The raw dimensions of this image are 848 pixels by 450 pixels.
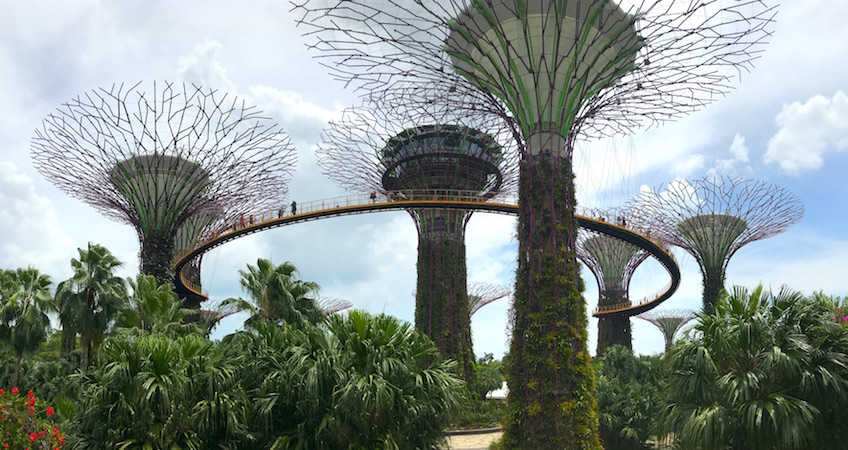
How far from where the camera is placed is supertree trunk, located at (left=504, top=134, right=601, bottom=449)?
1803cm

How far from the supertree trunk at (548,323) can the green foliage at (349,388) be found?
3.89m

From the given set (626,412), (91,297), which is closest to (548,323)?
(626,412)

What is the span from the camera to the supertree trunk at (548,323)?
710 inches

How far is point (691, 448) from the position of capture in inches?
532

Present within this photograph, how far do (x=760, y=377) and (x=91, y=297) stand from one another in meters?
22.6

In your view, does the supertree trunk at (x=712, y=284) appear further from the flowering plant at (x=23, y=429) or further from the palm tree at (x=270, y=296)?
the flowering plant at (x=23, y=429)

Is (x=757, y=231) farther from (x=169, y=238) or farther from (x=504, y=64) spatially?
(x=169, y=238)

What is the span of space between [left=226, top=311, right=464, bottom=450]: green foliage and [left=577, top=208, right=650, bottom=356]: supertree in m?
41.7

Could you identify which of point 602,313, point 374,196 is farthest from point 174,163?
point 602,313

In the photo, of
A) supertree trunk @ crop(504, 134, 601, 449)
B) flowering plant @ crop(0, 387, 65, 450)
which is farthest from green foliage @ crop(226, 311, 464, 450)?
flowering plant @ crop(0, 387, 65, 450)

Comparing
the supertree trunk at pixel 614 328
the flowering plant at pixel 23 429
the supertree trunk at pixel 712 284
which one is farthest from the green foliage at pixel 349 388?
the supertree trunk at pixel 614 328

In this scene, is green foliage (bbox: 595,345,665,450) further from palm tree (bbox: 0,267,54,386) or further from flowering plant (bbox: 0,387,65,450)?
palm tree (bbox: 0,267,54,386)

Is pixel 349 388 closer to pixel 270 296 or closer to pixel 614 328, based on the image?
pixel 270 296

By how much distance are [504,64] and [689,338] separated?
1044 centimetres
